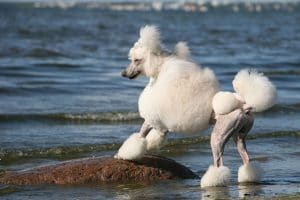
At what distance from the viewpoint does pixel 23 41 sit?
37.6 m

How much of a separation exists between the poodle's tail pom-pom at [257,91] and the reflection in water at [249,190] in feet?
2.73

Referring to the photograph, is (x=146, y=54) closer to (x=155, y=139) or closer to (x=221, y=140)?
(x=155, y=139)

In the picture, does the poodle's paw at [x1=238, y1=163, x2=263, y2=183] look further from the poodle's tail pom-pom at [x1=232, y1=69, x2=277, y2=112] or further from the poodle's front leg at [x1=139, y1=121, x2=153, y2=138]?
the poodle's front leg at [x1=139, y1=121, x2=153, y2=138]

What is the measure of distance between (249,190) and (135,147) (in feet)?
4.42

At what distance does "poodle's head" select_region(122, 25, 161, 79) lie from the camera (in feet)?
29.0

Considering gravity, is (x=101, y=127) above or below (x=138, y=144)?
below

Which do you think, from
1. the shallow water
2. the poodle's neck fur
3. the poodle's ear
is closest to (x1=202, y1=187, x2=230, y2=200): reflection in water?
the shallow water

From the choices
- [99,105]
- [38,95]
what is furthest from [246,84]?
[38,95]

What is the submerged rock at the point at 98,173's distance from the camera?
9508 mm

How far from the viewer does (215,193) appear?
8578 millimetres

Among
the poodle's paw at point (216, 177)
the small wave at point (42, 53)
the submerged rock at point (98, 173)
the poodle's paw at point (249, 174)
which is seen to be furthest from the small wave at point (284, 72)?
the poodle's paw at point (216, 177)

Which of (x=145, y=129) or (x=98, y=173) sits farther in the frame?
(x=98, y=173)

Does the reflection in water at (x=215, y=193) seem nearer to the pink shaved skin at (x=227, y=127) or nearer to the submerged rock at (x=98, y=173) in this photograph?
the pink shaved skin at (x=227, y=127)

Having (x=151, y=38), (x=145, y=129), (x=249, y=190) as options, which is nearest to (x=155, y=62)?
(x=151, y=38)
